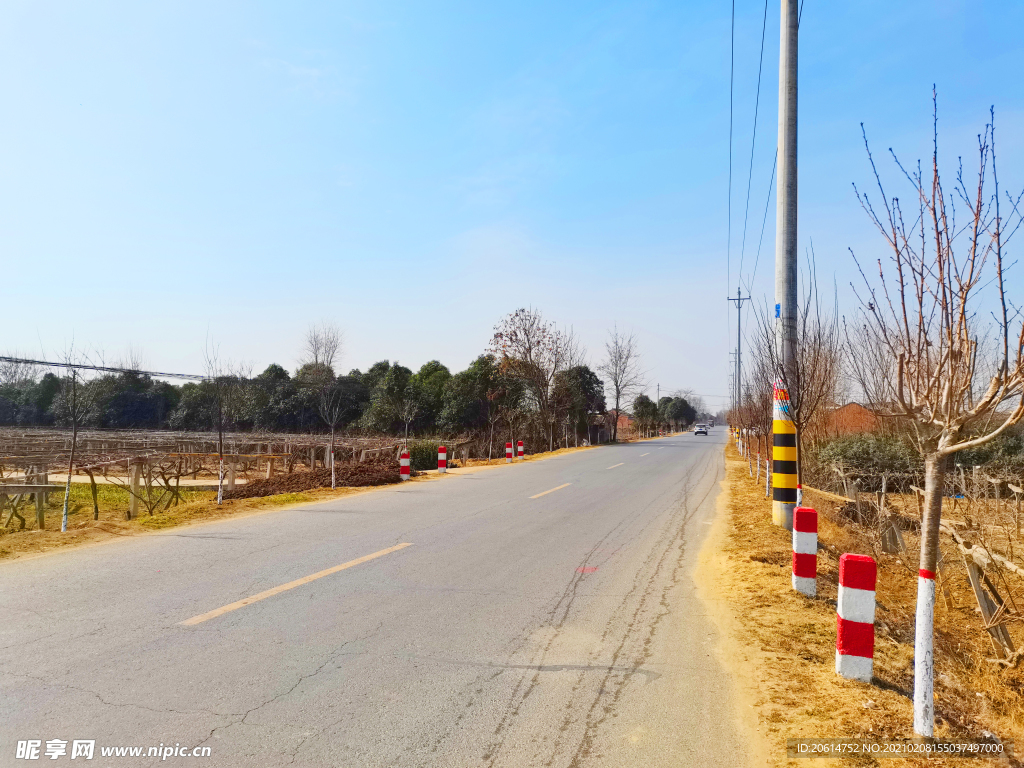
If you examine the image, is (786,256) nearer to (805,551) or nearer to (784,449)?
(784,449)

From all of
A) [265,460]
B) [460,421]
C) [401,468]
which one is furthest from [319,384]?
[401,468]

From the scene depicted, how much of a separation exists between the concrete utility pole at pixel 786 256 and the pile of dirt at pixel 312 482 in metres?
10.4

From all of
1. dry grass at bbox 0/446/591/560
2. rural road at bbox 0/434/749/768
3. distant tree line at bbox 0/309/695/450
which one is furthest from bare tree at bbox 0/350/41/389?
rural road at bbox 0/434/749/768

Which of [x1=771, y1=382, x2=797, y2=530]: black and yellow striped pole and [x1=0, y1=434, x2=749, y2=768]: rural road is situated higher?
[x1=771, y1=382, x2=797, y2=530]: black and yellow striped pole

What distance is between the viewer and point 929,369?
12.7 feet

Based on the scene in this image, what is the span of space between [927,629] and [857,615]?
0.66m

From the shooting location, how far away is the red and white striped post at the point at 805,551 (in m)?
6.09

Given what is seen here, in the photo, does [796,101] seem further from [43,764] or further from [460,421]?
[460,421]

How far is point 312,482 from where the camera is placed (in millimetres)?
16344

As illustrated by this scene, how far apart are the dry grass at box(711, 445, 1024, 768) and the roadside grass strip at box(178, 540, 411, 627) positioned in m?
3.91

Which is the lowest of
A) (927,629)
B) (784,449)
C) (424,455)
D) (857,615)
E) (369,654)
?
(424,455)

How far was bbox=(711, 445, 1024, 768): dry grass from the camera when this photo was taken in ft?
12.3

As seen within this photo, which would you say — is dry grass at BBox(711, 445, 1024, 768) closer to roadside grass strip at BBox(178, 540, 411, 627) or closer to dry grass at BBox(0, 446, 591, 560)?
roadside grass strip at BBox(178, 540, 411, 627)

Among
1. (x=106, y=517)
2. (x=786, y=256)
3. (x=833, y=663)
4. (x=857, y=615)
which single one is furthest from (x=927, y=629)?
(x=106, y=517)
